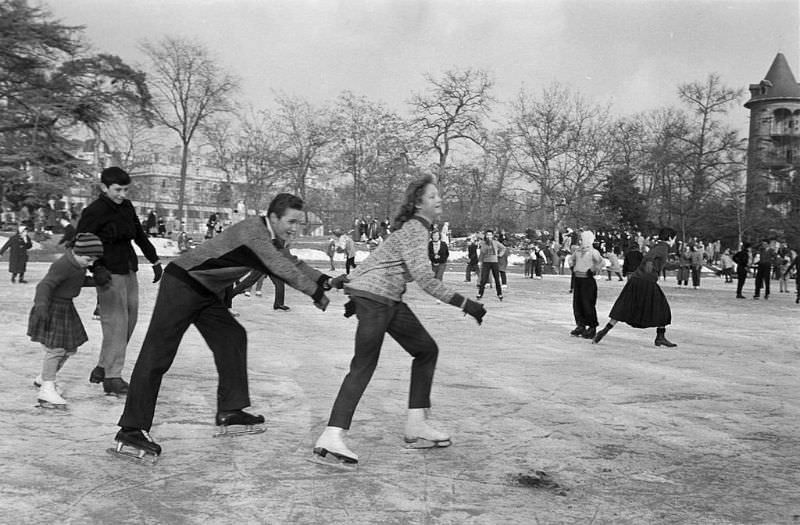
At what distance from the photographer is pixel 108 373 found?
580 cm

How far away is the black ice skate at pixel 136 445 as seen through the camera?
414 cm

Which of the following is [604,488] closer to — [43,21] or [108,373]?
[108,373]

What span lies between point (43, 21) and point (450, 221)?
24.0 metres

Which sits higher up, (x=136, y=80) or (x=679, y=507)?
(x=136, y=80)

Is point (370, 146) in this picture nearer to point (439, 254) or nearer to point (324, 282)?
point (439, 254)

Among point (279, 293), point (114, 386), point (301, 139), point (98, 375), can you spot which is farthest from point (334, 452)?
point (301, 139)

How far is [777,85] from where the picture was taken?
7338 centimetres

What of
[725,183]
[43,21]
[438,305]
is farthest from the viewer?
[725,183]

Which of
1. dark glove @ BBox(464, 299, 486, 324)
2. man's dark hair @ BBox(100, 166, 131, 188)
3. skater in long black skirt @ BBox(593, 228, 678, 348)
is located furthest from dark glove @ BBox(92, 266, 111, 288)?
skater in long black skirt @ BBox(593, 228, 678, 348)

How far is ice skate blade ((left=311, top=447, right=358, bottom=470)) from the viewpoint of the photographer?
4.15m

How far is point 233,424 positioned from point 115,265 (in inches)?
66.0

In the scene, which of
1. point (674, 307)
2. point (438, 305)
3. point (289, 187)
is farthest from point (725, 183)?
point (438, 305)

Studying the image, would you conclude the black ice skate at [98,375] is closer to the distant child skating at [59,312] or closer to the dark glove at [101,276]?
the distant child skating at [59,312]

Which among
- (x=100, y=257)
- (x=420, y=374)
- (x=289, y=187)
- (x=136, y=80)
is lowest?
(x=420, y=374)
